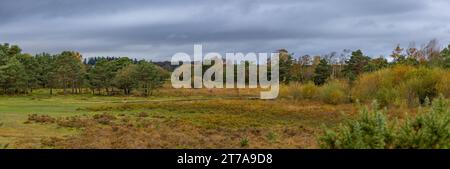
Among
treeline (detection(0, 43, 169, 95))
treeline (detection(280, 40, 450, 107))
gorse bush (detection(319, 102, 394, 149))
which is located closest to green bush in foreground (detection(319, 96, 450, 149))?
gorse bush (detection(319, 102, 394, 149))

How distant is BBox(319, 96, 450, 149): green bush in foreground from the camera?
8.95 m

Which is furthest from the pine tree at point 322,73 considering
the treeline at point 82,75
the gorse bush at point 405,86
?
the gorse bush at point 405,86

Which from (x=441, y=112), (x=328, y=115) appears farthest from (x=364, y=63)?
(x=441, y=112)

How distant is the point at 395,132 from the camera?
9.49 metres

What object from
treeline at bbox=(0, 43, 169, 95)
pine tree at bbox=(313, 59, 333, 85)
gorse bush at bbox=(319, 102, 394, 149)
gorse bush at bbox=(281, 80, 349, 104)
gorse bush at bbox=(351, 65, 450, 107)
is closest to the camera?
gorse bush at bbox=(319, 102, 394, 149)

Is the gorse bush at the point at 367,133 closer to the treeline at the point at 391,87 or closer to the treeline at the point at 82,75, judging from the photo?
the treeline at the point at 391,87

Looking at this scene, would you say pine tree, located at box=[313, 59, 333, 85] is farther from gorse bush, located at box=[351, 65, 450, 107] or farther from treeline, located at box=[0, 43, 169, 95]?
gorse bush, located at box=[351, 65, 450, 107]

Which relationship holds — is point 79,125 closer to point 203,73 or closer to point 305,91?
point 305,91

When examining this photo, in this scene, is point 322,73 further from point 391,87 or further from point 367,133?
point 367,133

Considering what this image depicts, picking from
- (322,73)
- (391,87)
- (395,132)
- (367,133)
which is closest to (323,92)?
(391,87)

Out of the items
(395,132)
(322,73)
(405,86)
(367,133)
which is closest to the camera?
(367,133)

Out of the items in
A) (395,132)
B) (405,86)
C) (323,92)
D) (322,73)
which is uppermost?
(322,73)

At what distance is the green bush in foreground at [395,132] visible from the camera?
8.95m
